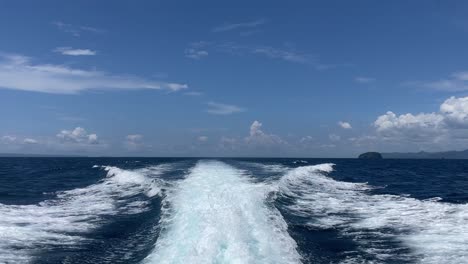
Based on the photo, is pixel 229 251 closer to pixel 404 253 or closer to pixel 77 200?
pixel 404 253

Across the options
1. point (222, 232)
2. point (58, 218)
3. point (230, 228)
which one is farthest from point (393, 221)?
point (58, 218)

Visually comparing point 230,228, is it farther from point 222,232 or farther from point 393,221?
point 393,221

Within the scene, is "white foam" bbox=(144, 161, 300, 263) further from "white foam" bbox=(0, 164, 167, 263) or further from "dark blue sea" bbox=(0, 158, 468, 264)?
"white foam" bbox=(0, 164, 167, 263)

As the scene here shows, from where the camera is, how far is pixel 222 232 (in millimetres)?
14344

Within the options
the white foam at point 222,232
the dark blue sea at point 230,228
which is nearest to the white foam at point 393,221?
the dark blue sea at point 230,228

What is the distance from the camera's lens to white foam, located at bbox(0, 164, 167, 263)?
46.4ft

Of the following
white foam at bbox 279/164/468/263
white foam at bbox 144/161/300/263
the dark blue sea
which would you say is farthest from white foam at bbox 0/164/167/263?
white foam at bbox 279/164/468/263

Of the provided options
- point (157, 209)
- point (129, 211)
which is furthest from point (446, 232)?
point (129, 211)

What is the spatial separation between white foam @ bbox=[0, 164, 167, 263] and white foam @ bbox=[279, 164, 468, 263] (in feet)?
32.7

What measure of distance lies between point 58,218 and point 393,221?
16024 millimetres

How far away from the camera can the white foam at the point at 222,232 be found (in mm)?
12133

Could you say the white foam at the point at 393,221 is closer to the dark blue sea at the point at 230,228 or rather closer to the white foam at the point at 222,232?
the dark blue sea at the point at 230,228

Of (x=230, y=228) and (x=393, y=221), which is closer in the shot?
(x=230, y=228)

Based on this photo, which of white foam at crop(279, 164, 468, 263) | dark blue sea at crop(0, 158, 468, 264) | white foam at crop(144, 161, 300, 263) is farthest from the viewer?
white foam at crop(279, 164, 468, 263)
